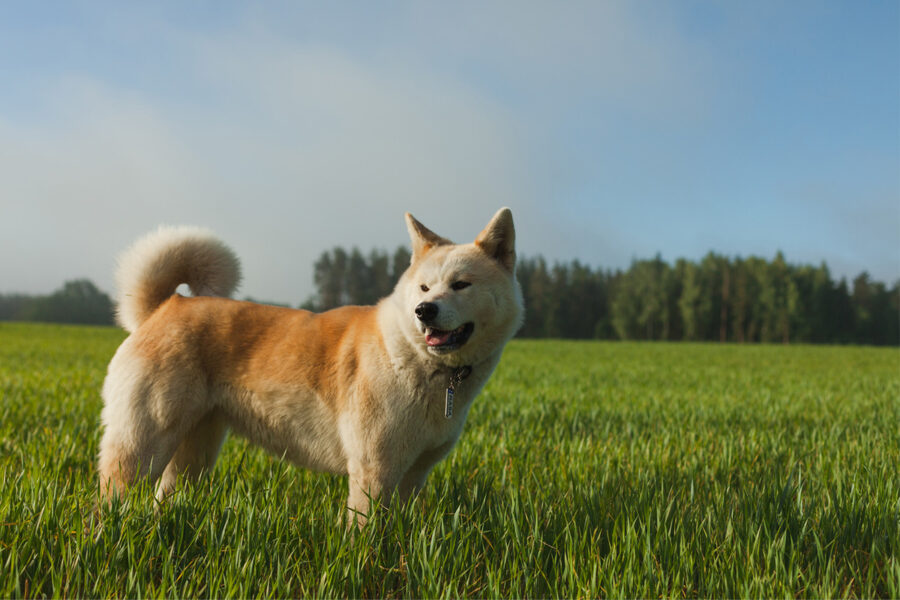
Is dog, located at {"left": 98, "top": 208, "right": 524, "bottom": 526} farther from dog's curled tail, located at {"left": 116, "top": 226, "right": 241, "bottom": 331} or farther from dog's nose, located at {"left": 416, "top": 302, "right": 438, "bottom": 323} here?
dog's curled tail, located at {"left": 116, "top": 226, "right": 241, "bottom": 331}

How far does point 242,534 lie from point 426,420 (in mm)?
→ 1102

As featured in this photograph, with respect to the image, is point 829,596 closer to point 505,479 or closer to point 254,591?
point 505,479

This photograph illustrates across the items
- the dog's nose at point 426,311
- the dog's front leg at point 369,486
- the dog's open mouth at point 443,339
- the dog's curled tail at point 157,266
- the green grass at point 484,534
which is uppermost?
the dog's curled tail at point 157,266

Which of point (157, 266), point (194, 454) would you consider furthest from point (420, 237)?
point (194, 454)

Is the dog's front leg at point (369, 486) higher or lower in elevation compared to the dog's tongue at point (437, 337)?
lower

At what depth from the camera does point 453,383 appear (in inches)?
127

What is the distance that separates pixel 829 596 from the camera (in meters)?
2.47

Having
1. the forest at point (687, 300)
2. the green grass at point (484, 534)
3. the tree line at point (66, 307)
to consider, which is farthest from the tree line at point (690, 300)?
the green grass at point (484, 534)

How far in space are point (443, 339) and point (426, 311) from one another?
9.7 inches

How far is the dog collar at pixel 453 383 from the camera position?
10.4 feet

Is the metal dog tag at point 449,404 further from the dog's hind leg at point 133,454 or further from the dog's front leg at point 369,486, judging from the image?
the dog's hind leg at point 133,454

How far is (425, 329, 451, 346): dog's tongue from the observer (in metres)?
3.04

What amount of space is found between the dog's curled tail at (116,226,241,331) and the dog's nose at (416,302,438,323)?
207cm

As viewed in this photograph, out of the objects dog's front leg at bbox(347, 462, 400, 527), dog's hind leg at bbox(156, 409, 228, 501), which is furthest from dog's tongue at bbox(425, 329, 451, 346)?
dog's hind leg at bbox(156, 409, 228, 501)
